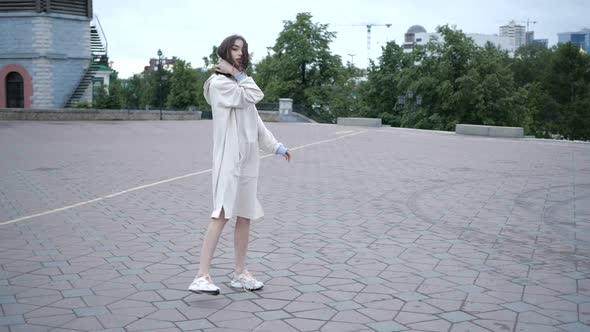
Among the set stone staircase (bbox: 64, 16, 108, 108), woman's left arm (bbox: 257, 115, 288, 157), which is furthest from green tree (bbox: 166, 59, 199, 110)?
woman's left arm (bbox: 257, 115, 288, 157)

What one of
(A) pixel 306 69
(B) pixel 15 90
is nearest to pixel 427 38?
(A) pixel 306 69

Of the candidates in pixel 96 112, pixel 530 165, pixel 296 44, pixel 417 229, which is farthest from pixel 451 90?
pixel 417 229

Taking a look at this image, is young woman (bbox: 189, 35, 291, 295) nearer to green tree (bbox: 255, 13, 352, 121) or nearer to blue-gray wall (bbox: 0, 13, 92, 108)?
blue-gray wall (bbox: 0, 13, 92, 108)

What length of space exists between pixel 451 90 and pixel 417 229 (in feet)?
159

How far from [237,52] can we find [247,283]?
1751 mm

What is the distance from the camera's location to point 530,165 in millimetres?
14477

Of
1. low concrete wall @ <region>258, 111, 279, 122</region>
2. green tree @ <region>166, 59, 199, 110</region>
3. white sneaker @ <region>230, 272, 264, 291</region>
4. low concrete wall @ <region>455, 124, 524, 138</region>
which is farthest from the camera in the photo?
green tree @ <region>166, 59, 199, 110</region>

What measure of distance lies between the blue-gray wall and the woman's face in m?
39.1

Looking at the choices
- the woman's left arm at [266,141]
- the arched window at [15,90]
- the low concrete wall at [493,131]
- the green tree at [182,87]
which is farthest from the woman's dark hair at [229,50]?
the green tree at [182,87]

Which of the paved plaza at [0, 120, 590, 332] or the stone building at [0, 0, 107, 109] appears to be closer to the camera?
the paved plaza at [0, 120, 590, 332]

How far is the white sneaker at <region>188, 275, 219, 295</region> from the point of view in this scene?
14.5 ft

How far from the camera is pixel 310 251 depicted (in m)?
6.05

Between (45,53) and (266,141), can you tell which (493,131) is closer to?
(266,141)

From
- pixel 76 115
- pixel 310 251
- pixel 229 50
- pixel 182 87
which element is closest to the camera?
pixel 229 50
